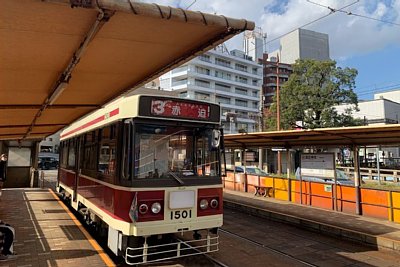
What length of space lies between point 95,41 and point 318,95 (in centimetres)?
3564

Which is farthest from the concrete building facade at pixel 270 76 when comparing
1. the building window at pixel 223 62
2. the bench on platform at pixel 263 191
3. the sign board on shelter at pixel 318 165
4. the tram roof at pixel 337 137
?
the sign board on shelter at pixel 318 165

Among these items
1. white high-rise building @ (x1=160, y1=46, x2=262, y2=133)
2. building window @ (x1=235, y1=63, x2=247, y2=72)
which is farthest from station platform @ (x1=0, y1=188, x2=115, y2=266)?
building window @ (x1=235, y1=63, x2=247, y2=72)

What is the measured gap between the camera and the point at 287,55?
86938 millimetres

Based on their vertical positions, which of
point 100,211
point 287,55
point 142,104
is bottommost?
point 100,211

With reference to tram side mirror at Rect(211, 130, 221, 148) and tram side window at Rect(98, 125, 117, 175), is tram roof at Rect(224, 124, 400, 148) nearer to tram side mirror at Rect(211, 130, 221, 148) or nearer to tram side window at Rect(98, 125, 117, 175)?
tram side mirror at Rect(211, 130, 221, 148)

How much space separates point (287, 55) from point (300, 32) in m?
6.84

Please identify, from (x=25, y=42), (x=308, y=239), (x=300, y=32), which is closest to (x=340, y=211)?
(x=308, y=239)

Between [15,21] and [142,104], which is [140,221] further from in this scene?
[15,21]

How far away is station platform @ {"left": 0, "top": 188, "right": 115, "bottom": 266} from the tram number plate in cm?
145

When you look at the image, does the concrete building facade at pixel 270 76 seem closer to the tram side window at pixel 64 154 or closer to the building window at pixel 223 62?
the building window at pixel 223 62

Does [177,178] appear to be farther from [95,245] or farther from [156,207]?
[95,245]

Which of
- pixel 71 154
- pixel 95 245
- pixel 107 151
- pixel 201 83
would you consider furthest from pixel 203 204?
pixel 201 83

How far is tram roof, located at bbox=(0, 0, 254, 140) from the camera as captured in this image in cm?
295

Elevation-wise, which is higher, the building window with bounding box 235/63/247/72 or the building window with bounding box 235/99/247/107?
the building window with bounding box 235/63/247/72
